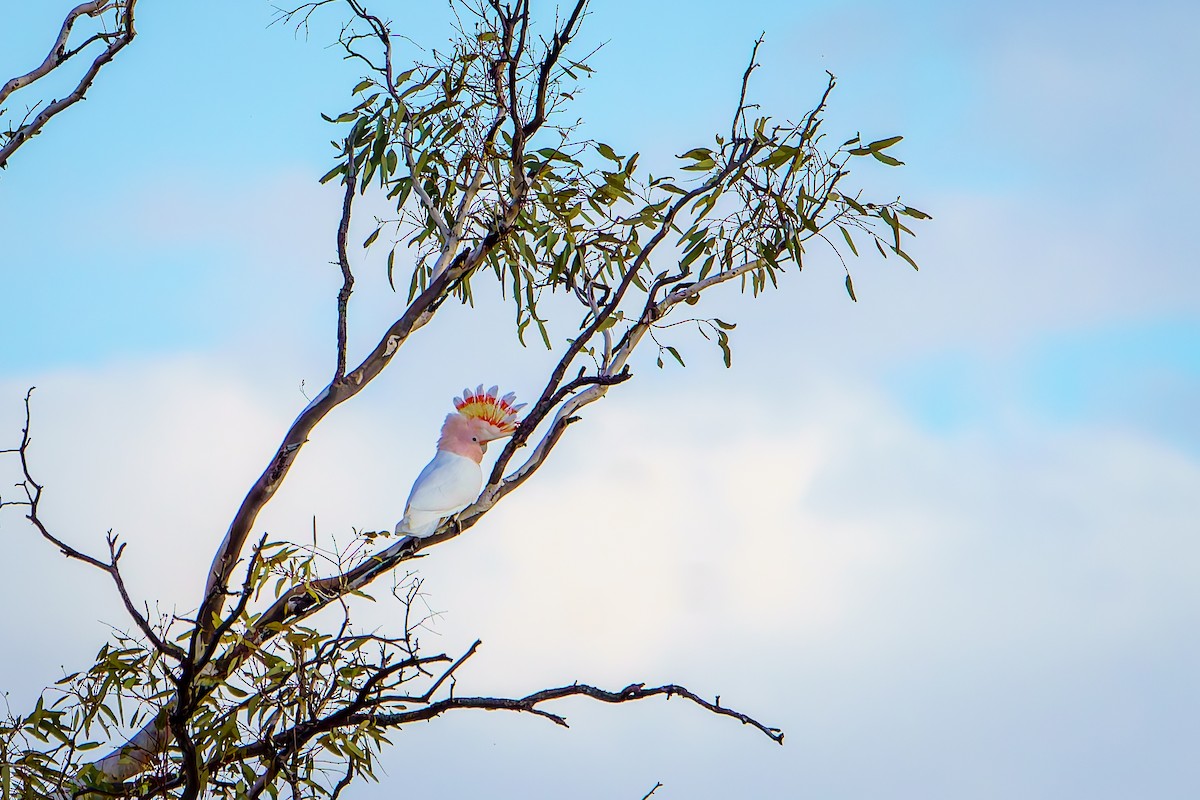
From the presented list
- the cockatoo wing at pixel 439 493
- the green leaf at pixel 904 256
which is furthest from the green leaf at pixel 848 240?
the cockatoo wing at pixel 439 493

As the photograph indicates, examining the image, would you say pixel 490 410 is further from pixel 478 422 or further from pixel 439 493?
pixel 439 493

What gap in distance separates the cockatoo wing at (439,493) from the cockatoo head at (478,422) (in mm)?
55

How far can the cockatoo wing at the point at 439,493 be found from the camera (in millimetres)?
2338

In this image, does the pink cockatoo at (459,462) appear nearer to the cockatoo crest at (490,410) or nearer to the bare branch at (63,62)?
the cockatoo crest at (490,410)

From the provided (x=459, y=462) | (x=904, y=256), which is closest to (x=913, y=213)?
(x=904, y=256)

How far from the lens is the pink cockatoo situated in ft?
7.70

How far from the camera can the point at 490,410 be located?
8.46 feet

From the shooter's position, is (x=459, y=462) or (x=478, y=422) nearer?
(x=459, y=462)

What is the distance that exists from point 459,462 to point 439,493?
11 centimetres

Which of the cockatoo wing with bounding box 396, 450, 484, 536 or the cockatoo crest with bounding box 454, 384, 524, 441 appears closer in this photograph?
the cockatoo wing with bounding box 396, 450, 484, 536

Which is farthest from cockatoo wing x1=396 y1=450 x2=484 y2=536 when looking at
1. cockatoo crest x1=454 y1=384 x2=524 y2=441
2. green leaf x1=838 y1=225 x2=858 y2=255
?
green leaf x1=838 y1=225 x2=858 y2=255

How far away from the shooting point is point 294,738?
2.05 metres

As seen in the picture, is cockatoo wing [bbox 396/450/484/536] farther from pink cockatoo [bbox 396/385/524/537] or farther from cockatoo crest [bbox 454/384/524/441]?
cockatoo crest [bbox 454/384/524/441]

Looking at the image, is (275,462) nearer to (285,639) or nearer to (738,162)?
(285,639)
